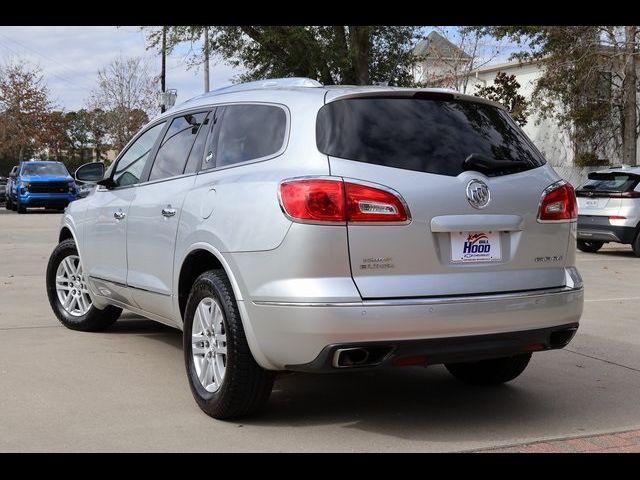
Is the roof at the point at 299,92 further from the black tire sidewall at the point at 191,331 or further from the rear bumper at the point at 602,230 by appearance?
the rear bumper at the point at 602,230

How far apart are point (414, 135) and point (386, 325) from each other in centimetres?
105

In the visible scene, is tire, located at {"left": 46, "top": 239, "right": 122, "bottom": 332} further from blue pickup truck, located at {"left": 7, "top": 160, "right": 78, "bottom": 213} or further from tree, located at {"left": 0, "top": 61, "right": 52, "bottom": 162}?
tree, located at {"left": 0, "top": 61, "right": 52, "bottom": 162}

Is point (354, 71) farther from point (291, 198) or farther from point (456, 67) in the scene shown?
point (291, 198)

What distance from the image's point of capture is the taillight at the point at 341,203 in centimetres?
425

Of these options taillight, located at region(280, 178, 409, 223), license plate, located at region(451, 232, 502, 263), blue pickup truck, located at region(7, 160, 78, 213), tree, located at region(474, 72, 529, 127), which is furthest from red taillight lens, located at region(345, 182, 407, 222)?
tree, located at region(474, 72, 529, 127)

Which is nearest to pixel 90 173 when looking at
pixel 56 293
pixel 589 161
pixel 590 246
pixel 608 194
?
pixel 56 293

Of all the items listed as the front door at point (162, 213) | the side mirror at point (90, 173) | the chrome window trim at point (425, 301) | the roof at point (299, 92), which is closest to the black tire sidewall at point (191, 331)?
the chrome window trim at point (425, 301)

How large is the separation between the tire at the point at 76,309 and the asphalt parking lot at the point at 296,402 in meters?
0.10

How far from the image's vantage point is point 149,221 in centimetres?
577

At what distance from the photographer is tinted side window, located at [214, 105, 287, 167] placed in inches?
189

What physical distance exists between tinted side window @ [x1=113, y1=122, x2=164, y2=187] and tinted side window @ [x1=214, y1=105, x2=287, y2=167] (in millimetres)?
1087

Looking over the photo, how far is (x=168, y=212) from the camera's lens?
5457 millimetres
